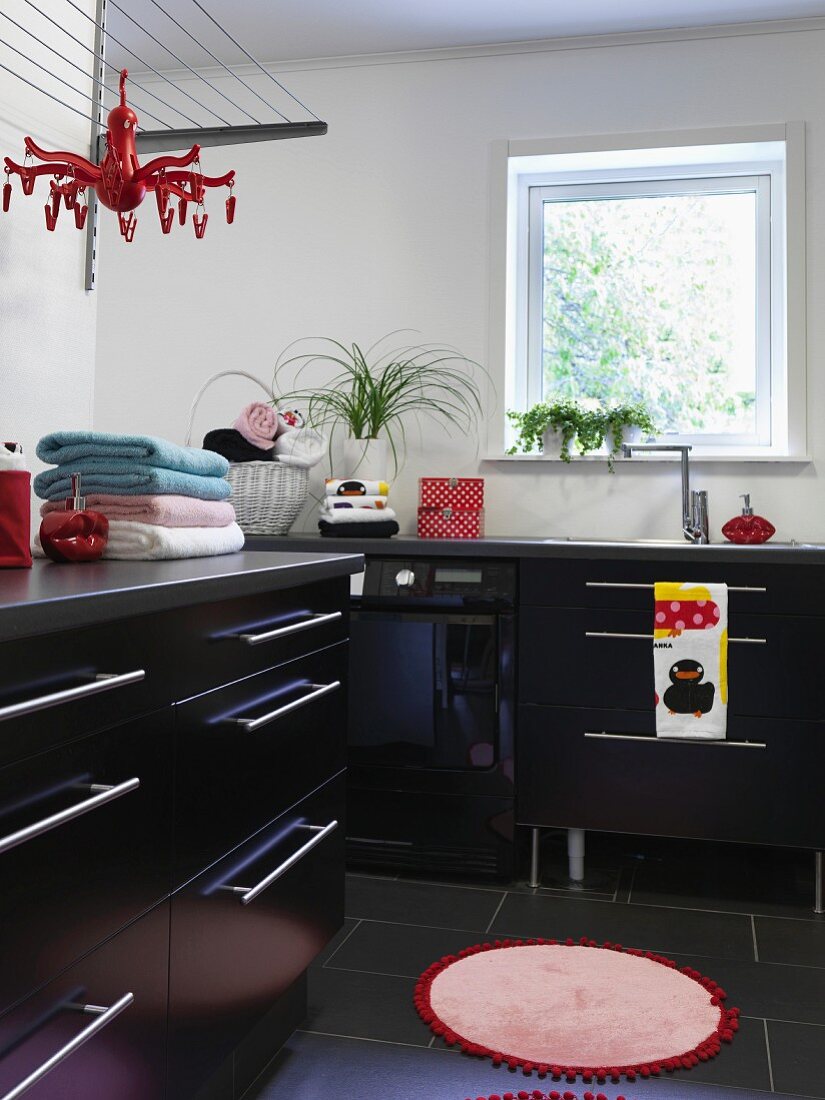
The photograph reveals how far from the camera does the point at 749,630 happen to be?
8.09 feet

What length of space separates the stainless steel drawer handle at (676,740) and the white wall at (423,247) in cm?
78

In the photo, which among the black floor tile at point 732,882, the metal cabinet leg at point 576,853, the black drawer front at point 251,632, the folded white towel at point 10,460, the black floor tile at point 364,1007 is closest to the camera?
the black drawer front at point 251,632

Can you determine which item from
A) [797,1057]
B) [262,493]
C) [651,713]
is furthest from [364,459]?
[797,1057]

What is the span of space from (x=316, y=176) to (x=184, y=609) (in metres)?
2.44

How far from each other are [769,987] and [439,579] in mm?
1171

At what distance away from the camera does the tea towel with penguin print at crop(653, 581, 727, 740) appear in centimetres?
246

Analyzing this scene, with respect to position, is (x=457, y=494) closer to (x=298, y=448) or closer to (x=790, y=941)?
(x=298, y=448)

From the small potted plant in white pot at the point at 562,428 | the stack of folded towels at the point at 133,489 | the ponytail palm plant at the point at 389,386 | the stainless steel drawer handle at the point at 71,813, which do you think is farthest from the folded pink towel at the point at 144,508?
the small potted plant in white pot at the point at 562,428

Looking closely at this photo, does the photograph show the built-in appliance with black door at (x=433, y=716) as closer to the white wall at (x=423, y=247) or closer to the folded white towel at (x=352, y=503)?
the folded white towel at (x=352, y=503)

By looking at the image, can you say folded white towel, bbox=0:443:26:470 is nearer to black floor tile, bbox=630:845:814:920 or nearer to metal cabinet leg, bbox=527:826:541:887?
metal cabinet leg, bbox=527:826:541:887

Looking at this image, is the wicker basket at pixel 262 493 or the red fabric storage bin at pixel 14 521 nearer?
the red fabric storage bin at pixel 14 521

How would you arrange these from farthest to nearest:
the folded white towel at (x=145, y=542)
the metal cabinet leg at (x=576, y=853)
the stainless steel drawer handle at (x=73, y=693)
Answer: the metal cabinet leg at (x=576, y=853) < the folded white towel at (x=145, y=542) < the stainless steel drawer handle at (x=73, y=693)

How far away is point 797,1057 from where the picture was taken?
1.76 m

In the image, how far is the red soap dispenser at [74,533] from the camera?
1.48m
